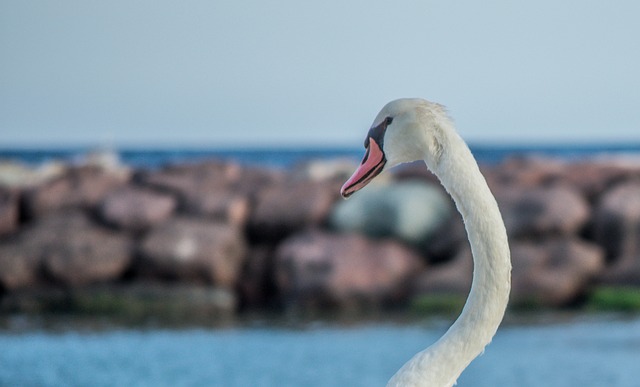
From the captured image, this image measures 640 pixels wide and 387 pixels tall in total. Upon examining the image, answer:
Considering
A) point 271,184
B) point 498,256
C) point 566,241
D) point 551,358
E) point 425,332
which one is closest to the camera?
point 498,256

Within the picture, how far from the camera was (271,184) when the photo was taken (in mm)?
14461

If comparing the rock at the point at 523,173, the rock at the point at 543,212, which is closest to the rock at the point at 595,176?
the rock at the point at 523,173

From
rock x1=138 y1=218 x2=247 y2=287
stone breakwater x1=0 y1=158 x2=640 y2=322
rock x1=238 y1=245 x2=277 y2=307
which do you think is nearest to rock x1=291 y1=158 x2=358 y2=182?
stone breakwater x1=0 y1=158 x2=640 y2=322

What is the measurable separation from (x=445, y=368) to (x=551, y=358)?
6525 mm

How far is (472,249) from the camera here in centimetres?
328

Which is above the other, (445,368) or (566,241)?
(445,368)

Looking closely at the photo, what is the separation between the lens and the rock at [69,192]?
14117 mm

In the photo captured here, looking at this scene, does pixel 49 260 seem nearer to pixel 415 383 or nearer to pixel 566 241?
pixel 566 241

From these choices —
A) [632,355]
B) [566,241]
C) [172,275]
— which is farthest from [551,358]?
[172,275]

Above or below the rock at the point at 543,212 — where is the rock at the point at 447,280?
below

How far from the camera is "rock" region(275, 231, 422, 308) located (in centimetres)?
1173

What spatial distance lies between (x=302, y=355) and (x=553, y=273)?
9.79ft

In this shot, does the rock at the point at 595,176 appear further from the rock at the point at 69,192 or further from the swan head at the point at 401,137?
the swan head at the point at 401,137

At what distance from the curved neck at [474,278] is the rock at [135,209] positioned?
33.2ft
